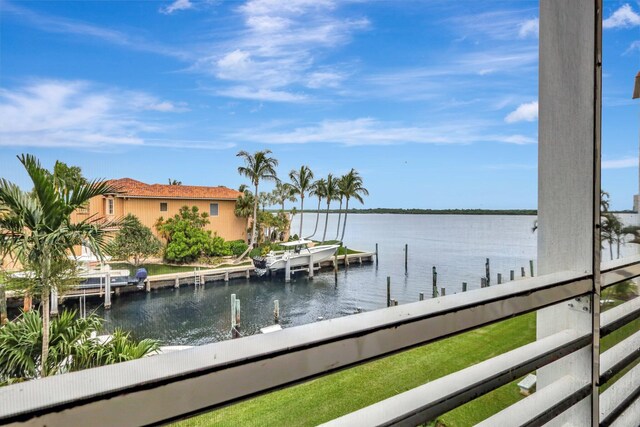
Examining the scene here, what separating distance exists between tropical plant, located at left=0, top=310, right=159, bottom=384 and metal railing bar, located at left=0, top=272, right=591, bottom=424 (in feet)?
0.73

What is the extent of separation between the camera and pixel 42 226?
0.64 metres

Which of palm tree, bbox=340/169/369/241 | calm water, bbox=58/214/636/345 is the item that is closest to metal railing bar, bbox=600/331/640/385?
calm water, bbox=58/214/636/345

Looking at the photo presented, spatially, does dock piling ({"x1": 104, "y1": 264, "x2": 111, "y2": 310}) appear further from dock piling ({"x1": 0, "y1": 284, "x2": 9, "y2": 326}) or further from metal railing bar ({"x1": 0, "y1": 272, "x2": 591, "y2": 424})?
metal railing bar ({"x1": 0, "y1": 272, "x2": 591, "y2": 424})

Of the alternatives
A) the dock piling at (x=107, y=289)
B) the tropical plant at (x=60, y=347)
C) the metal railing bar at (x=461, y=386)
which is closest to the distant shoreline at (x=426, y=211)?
the metal railing bar at (x=461, y=386)

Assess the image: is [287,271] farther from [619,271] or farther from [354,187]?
[619,271]

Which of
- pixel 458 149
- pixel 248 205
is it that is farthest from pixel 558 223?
pixel 248 205

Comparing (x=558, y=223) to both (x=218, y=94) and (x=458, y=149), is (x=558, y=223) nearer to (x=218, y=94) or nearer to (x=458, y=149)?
(x=458, y=149)

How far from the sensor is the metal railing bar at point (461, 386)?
623mm

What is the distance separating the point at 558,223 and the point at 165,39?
1071 millimetres

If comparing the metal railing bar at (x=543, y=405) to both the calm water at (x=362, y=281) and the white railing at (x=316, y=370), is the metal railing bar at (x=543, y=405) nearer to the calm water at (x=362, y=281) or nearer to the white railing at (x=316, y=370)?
the white railing at (x=316, y=370)

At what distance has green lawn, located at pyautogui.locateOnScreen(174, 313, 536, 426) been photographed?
1.94 feet

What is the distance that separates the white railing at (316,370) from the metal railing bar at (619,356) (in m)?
0.20

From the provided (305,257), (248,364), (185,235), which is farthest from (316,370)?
(305,257)

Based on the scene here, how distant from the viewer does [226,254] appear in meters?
1.28
